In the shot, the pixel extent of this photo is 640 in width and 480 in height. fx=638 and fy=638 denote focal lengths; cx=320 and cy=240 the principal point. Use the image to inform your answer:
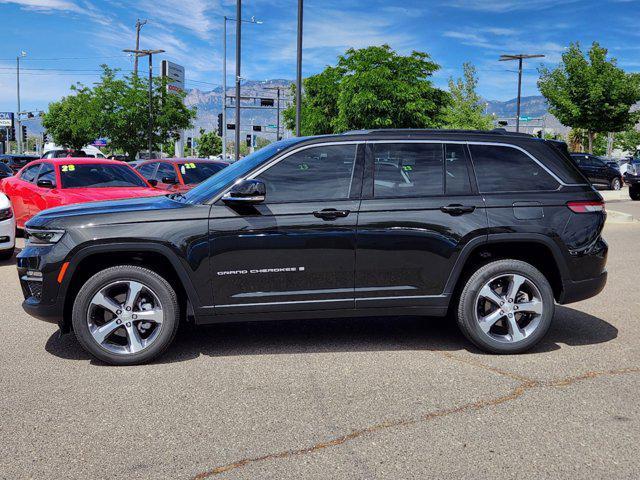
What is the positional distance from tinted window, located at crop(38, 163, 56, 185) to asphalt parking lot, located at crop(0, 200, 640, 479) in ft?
16.9

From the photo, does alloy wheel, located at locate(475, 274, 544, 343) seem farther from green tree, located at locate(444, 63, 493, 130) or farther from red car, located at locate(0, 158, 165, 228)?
green tree, located at locate(444, 63, 493, 130)

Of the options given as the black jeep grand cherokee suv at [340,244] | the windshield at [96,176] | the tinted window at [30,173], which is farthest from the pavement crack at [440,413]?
the tinted window at [30,173]

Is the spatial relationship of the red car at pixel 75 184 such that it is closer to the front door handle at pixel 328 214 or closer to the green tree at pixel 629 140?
the front door handle at pixel 328 214

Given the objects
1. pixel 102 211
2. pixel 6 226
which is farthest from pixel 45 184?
pixel 102 211

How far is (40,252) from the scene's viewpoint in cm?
476

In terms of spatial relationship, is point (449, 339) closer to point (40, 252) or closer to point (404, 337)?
point (404, 337)

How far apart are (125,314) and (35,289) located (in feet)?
2.33

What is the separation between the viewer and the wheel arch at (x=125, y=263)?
15.3ft

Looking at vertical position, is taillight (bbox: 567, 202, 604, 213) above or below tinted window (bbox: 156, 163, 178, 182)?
below

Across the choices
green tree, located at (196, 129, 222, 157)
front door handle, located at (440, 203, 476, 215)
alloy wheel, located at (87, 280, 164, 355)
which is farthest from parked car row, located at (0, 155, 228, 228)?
green tree, located at (196, 129, 222, 157)

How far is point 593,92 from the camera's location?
34.4 m

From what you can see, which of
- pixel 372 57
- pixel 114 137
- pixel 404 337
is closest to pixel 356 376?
pixel 404 337

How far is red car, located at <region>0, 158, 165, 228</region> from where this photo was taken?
32.4ft

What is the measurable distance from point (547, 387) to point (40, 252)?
3.77 metres
